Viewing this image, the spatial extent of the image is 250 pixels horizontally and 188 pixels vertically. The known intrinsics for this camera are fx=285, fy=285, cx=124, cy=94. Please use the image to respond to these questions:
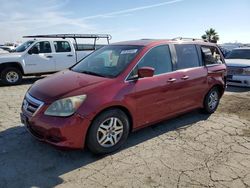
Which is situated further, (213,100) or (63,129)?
(213,100)

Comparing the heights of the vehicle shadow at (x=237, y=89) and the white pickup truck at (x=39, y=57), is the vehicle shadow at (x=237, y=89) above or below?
below

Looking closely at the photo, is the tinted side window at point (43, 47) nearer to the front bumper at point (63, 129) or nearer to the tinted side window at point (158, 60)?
the tinted side window at point (158, 60)

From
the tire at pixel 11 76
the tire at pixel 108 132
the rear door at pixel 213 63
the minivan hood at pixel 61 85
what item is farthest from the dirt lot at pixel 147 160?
the tire at pixel 11 76

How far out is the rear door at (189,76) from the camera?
5.54m

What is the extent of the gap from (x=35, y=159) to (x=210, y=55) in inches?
175

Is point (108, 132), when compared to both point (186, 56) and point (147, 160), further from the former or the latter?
point (186, 56)

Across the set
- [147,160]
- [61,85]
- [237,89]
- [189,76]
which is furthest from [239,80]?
[61,85]

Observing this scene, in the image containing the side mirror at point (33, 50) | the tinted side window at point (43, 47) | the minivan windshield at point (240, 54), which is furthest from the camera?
the minivan windshield at point (240, 54)

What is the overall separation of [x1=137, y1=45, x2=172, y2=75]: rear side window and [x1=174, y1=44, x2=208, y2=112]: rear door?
0.25 m

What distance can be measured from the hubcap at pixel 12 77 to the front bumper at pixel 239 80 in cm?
798

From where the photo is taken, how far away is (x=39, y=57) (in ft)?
36.8

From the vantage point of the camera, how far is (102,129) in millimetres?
4242

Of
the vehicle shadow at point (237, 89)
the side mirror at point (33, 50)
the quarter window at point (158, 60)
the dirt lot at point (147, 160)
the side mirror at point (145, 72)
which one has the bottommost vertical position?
the vehicle shadow at point (237, 89)

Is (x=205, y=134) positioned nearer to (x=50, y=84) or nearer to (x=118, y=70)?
(x=118, y=70)
